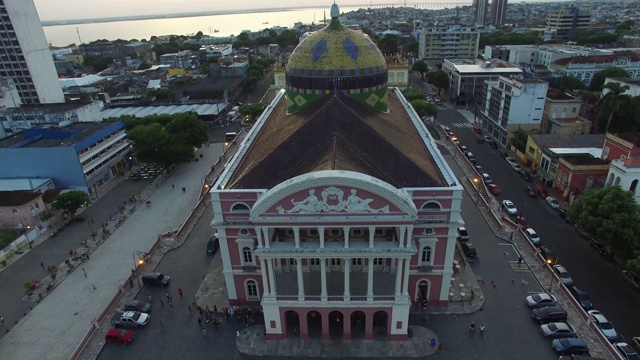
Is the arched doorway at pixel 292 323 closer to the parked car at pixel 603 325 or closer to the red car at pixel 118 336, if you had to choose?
the red car at pixel 118 336

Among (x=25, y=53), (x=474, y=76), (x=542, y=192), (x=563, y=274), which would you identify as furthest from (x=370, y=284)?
(x=25, y=53)

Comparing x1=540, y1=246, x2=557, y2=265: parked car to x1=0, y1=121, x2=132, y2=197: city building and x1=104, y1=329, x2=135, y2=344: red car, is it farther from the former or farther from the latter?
x1=0, y1=121, x2=132, y2=197: city building

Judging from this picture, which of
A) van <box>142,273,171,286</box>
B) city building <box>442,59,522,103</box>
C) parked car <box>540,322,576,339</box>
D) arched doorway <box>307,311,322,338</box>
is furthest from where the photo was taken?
city building <box>442,59,522,103</box>

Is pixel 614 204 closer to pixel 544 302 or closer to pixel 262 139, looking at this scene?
pixel 544 302

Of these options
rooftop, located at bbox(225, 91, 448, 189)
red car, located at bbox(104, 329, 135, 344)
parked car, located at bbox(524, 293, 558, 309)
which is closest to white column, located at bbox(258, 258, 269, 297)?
rooftop, located at bbox(225, 91, 448, 189)

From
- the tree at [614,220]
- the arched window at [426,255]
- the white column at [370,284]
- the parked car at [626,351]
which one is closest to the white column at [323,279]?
the white column at [370,284]

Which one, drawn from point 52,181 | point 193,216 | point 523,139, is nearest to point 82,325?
point 193,216

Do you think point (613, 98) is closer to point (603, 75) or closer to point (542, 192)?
point (542, 192)

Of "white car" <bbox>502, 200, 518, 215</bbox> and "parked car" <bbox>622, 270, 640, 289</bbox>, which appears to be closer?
"parked car" <bbox>622, 270, 640, 289</bbox>
